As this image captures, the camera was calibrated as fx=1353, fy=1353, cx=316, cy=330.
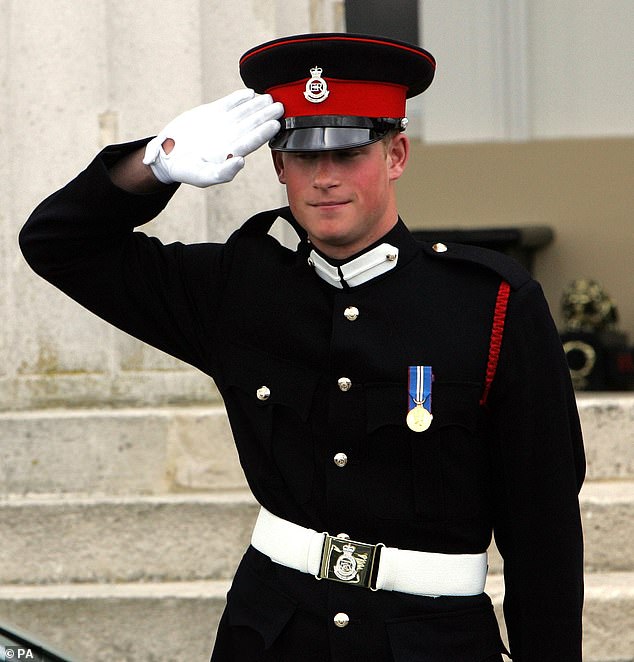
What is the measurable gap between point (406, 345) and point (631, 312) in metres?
4.57

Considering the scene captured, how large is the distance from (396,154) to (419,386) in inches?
16.7

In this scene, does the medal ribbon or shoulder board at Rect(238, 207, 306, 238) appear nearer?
the medal ribbon

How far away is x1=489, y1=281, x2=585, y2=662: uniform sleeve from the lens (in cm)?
231

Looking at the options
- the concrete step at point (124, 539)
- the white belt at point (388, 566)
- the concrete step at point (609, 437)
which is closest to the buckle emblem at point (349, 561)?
the white belt at point (388, 566)

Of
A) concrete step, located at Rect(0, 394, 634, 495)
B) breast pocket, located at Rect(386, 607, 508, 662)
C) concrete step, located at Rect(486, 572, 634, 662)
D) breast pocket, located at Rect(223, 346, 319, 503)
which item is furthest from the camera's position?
concrete step, located at Rect(0, 394, 634, 495)

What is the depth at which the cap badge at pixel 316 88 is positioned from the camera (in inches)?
92.8

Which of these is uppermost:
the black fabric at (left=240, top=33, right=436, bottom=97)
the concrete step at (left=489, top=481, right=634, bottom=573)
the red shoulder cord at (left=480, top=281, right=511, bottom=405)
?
the black fabric at (left=240, top=33, right=436, bottom=97)

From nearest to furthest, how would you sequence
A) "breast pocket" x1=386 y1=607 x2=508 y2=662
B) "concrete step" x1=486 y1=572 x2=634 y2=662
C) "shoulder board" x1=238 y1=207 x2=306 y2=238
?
"breast pocket" x1=386 y1=607 x2=508 y2=662, "shoulder board" x1=238 y1=207 x2=306 y2=238, "concrete step" x1=486 y1=572 x2=634 y2=662

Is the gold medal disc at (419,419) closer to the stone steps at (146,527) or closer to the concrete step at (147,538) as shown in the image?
the stone steps at (146,527)

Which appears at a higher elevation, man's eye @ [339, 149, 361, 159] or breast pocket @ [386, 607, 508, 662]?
man's eye @ [339, 149, 361, 159]

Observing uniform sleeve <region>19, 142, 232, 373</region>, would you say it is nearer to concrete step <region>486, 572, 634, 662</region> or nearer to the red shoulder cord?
the red shoulder cord

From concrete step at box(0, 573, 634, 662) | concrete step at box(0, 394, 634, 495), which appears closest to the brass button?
concrete step at box(0, 573, 634, 662)

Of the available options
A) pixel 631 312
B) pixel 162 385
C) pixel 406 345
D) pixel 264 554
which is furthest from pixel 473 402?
pixel 631 312

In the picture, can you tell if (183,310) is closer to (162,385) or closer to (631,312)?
(162,385)
